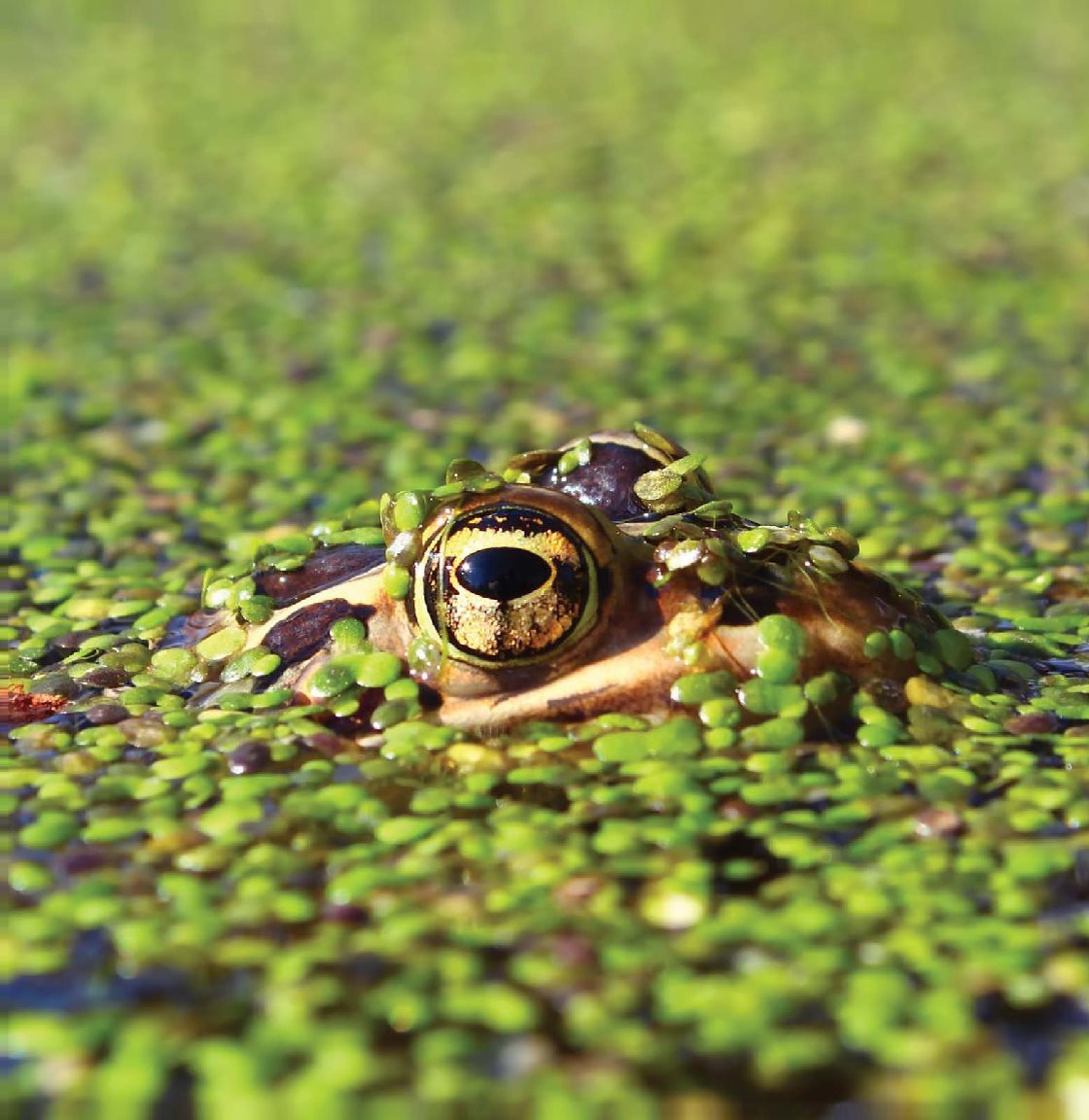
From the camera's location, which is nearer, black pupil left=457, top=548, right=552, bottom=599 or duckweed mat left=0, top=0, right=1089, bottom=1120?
duckweed mat left=0, top=0, right=1089, bottom=1120

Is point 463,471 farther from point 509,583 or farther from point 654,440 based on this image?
point 654,440

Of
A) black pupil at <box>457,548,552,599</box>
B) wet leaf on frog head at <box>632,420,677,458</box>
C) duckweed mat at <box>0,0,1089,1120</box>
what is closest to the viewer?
duckweed mat at <box>0,0,1089,1120</box>

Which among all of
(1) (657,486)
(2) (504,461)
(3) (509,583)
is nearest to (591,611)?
(3) (509,583)

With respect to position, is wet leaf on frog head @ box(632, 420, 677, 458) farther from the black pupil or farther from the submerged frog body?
the black pupil

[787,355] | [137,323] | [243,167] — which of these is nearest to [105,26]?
[243,167]

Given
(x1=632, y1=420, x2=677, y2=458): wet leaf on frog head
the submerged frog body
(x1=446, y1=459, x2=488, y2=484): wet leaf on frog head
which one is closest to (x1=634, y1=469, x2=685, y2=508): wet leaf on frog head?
the submerged frog body

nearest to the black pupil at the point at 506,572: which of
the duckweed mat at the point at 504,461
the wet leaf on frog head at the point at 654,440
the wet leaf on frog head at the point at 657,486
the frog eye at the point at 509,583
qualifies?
the frog eye at the point at 509,583
